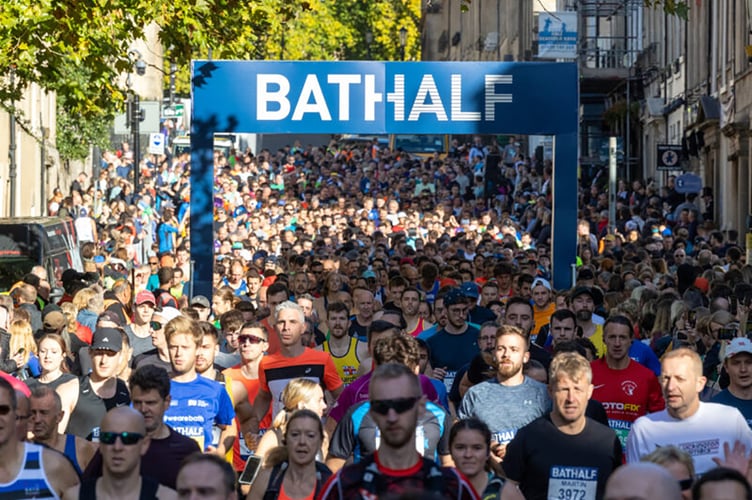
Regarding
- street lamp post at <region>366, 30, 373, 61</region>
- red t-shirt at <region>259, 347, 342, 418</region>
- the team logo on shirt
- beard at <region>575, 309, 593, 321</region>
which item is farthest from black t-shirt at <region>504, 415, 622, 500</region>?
street lamp post at <region>366, 30, 373, 61</region>

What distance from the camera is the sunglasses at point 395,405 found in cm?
626

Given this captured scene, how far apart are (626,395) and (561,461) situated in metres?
1.96

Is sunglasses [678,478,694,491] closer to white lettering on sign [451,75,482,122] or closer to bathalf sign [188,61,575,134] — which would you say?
bathalf sign [188,61,575,134]

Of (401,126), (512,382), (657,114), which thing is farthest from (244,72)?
(657,114)

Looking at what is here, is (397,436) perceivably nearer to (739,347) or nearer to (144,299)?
(739,347)

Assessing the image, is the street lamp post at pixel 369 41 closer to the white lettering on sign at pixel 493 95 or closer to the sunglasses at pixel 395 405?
the white lettering on sign at pixel 493 95

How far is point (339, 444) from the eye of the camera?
8453mm

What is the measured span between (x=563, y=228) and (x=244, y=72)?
4.11 metres

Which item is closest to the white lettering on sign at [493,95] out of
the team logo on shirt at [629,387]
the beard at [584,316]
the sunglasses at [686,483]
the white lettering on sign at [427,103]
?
the white lettering on sign at [427,103]

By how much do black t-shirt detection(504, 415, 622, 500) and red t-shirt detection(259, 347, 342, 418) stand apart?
2.72 meters

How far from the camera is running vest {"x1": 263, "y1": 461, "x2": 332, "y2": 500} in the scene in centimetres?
789

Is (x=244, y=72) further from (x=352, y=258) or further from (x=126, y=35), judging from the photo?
(x=352, y=258)

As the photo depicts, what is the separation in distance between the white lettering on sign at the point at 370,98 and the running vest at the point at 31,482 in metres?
12.1

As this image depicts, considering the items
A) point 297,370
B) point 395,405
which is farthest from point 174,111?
point 395,405
